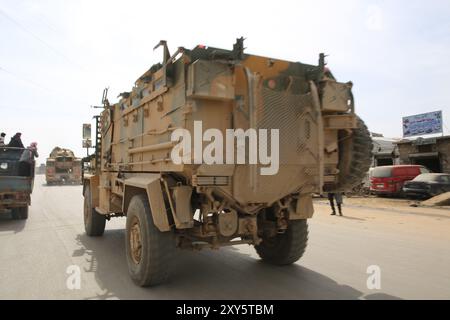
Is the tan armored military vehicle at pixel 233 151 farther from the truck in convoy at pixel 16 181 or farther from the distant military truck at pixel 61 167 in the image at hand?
the distant military truck at pixel 61 167

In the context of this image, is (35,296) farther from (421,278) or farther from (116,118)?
(421,278)

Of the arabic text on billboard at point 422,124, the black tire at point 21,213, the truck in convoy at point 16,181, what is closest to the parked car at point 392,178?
the arabic text on billboard at point 422,124

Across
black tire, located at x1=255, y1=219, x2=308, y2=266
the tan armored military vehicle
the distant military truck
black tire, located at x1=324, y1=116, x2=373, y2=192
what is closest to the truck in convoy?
the tan armored military vehicle

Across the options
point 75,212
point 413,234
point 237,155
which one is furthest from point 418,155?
point 237,155

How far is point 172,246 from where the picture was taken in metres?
4.53

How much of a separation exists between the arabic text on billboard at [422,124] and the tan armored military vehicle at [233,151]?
1303 inches

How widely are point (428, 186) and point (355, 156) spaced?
1504 centimetres

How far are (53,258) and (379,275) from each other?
16.4ft

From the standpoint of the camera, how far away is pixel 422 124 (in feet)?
113

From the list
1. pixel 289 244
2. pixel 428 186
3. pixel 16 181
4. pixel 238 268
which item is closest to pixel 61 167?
pixel 16 181

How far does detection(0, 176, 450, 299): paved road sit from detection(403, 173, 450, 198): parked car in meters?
9.45

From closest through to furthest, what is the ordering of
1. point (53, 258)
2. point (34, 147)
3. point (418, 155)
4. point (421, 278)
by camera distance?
point (421, 278) < point (53, 258) < point (34, 147) < point (418, 155)

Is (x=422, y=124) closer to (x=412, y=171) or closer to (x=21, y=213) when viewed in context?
(x=412, y=171)

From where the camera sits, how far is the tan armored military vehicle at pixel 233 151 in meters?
4.12
